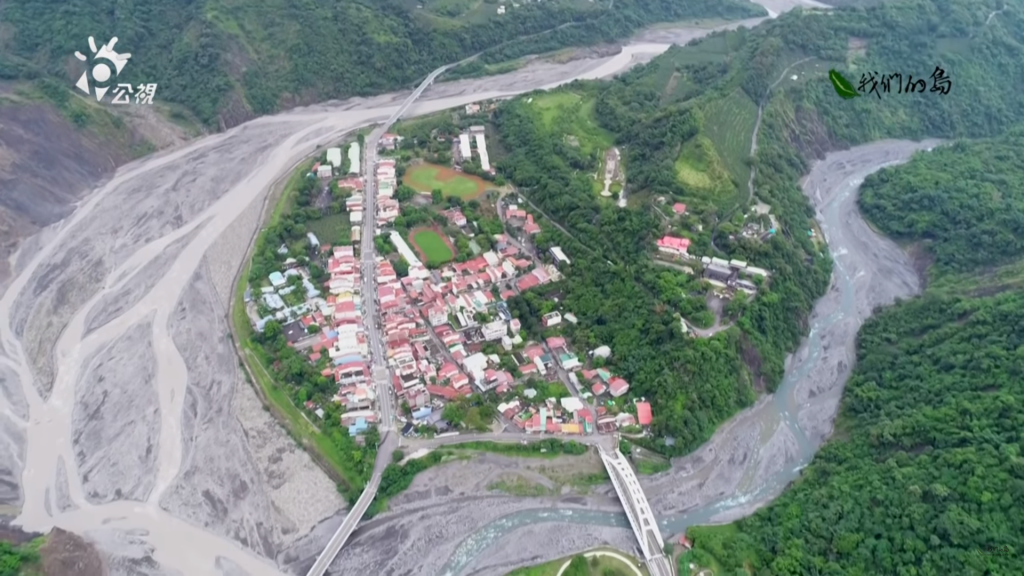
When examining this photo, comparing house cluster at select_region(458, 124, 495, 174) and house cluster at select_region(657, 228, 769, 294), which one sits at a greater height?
house cluster at select_region(458, 124, 495, 174)

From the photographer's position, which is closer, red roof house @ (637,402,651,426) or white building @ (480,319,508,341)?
red roof house @ (637,402,651,426)

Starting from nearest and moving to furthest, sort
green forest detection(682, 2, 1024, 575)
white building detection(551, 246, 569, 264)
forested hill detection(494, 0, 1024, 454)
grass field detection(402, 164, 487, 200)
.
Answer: green forest detection(682, 2, 1024, 575)
forested hill detection(494, 0, 1024, 454)
white building detection(551, 246, 569, 264)
grass field detection(402, 164, 487, 200)

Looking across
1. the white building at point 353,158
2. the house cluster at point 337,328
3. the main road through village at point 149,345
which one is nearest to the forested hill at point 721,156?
the main road through village at point 149,345

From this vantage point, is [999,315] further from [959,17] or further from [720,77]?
[959,17]

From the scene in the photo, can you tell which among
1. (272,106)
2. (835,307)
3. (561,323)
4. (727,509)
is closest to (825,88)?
(835,307)

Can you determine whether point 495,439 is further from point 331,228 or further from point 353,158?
point 353,158

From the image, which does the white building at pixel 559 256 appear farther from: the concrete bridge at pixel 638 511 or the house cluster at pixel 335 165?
the house cluster at pixel 335 165

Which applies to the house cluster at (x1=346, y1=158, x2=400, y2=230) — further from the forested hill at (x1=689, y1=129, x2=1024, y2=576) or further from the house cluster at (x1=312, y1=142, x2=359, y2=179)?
the forested hill at (x1=689, y1=129, x2=1024, y2=576)

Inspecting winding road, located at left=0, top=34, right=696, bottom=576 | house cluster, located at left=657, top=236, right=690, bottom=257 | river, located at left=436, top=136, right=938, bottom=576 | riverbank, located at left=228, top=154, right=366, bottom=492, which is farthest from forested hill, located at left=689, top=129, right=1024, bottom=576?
winding road, located at left=0, top=34, right=696, bottom=576

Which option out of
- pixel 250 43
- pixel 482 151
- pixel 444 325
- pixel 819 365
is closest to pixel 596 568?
pixel 444 325
